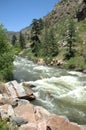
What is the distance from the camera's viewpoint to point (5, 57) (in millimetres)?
40312

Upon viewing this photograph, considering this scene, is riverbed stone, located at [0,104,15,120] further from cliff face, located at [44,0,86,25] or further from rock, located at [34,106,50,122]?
cliff face, located at [44,0,86,25]

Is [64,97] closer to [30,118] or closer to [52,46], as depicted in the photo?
[30,118]

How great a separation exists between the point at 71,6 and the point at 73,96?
468 feet

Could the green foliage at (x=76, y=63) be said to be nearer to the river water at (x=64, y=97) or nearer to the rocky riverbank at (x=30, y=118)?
the river water at (x=64, y=97)

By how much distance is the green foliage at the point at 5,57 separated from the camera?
131 ft

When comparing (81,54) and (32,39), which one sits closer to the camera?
(81,54)

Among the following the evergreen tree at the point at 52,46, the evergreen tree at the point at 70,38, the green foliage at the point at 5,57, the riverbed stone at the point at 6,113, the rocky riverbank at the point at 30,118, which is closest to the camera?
the rocky riverbank at the point at 30,118

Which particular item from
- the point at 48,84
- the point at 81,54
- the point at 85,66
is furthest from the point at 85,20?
the point at 48,84

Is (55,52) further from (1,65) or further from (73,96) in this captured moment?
(73,96)

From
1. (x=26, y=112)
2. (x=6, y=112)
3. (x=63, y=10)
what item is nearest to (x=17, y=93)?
(x=26, y=112)

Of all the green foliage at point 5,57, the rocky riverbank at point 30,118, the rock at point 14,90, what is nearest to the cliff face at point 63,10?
the green foliage at point 5,57

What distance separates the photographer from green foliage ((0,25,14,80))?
39.9 meters

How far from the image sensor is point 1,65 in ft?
132

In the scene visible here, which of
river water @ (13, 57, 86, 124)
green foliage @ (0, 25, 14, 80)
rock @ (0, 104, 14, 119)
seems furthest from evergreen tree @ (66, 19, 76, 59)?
rock @ (0, 104, 14, 119)
